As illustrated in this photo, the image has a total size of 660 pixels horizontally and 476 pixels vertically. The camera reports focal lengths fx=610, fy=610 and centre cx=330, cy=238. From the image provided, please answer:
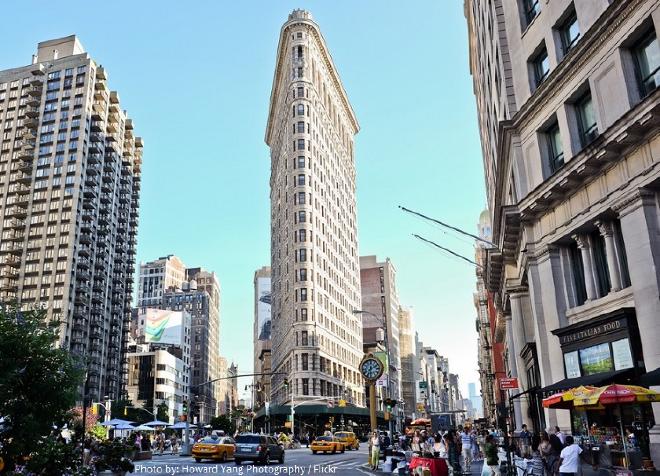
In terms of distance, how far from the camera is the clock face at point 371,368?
31641 mm

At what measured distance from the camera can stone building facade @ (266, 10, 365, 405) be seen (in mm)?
99625

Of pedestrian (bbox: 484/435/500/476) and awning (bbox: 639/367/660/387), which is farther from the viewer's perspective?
pedestrian (bbox: 484/435/500/476)

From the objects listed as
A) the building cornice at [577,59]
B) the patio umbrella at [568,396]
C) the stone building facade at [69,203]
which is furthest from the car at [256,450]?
the stone building facade at [69,203]

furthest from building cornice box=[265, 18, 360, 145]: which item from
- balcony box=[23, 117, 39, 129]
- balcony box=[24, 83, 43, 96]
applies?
balcony box=[23, 117, 39, 129]

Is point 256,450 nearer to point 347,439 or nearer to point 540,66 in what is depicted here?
point 540,66

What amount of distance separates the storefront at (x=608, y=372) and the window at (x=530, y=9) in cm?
1524

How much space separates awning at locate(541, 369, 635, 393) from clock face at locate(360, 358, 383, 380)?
10229 millimetres

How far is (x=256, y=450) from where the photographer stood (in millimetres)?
32906

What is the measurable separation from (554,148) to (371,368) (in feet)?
46.6

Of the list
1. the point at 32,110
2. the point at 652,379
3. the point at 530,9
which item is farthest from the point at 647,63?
the point at 32,110

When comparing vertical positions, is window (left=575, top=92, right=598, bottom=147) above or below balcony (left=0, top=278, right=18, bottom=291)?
below

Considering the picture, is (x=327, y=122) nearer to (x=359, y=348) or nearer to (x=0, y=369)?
(x=359, y=348)

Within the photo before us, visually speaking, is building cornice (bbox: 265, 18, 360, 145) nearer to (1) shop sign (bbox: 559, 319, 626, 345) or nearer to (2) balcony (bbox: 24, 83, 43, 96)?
(2) balcony (bbox: 24, 83, 43, 96)

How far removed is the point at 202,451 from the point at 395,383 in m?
136
